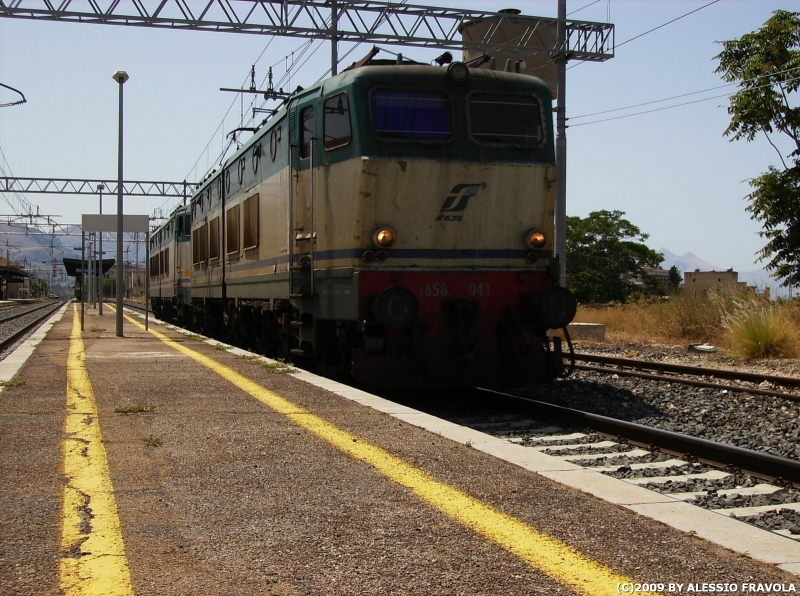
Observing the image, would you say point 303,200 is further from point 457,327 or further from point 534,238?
point 534,238

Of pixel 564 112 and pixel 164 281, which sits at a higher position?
pixel 564 112

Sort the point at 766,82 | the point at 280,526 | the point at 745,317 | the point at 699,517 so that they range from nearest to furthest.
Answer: the point at 280,526 → the point at 699,517 → the point at 745,317 → the point at 766,82

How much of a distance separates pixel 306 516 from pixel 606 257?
5270 cm

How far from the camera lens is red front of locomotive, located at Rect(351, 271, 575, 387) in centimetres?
862

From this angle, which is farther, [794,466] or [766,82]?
[766,82]

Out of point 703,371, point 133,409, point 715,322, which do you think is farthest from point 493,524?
point 715,322

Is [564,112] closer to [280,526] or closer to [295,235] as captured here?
[295,235]

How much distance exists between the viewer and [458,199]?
30.1ft

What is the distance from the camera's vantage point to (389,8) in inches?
800

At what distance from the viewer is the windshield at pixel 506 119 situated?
365 inches

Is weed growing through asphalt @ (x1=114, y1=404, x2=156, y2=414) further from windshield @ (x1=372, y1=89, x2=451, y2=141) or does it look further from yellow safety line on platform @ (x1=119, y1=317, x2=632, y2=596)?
windshield @ (x1=372, y1=89, x2=451, y2=141)

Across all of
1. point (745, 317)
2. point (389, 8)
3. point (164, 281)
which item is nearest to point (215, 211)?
point (389, 8)

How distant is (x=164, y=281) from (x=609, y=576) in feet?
87.9

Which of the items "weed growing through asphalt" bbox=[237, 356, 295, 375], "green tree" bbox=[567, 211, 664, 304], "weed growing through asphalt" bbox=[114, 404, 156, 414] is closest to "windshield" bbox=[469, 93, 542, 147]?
"weed growing through asphalt" bbox=[237, 356, 295, 375]
